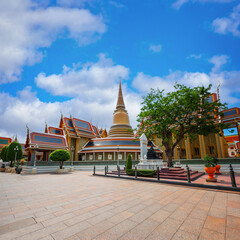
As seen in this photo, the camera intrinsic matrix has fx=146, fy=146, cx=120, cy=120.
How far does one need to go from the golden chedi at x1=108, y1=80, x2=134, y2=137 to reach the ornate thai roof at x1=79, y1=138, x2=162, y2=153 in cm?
384

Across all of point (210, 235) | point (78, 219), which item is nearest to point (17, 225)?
point (78, 219)

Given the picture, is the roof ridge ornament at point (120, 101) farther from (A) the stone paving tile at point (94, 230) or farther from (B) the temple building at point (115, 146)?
(A) the stone paving tile at point (94, 230)

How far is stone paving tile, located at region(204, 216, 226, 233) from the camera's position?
344 centimetres

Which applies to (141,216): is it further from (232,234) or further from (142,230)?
(232,234)

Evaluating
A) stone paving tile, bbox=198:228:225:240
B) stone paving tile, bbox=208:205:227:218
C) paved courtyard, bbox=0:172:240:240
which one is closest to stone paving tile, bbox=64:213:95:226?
paved courtyard, bbox=0:172:240:240

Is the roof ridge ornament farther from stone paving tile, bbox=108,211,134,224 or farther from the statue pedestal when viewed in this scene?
stone paving tile, bbox=108,211,134,224

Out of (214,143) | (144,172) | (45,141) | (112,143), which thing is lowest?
(144,172)

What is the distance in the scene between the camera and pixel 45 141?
28.4 metres

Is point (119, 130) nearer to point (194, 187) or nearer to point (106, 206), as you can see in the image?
point (194, 187)

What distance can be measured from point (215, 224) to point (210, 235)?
0.70 meters

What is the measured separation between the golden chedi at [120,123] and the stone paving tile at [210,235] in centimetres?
3517

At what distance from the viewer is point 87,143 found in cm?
3794

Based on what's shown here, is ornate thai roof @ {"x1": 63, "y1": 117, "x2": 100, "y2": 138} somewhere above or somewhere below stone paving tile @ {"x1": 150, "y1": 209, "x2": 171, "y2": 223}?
above

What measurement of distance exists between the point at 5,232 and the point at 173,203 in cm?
521
